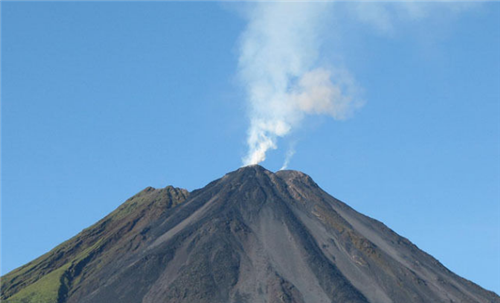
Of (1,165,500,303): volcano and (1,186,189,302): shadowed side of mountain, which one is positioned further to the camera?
(1,186,189,302): shadowed side of mountain

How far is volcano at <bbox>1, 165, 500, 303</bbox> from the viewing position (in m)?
139

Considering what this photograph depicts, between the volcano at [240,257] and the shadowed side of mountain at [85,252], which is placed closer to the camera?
the volcano at [240,257]

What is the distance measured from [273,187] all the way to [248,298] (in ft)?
170

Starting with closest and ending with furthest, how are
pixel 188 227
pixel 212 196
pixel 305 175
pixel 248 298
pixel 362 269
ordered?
pixel 248 298 < pixel 362 269 < pixel 188 227 < pixel 212 196 < pixel 305 175

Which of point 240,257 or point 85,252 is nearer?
point 240,257

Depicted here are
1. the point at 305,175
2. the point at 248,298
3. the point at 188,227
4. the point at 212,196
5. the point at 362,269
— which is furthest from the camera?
the point at 305,175

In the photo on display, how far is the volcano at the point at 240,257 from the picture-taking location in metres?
139

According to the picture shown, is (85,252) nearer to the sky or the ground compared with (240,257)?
nearer to the sky

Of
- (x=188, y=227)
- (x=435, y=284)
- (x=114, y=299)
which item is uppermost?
(x=188, y=227)

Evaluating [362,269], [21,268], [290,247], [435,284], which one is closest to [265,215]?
[290,247]

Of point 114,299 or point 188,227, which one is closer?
point 114,299

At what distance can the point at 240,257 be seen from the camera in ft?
485

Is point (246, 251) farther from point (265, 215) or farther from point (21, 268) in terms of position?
point (21, 268)

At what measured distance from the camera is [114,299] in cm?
13800
